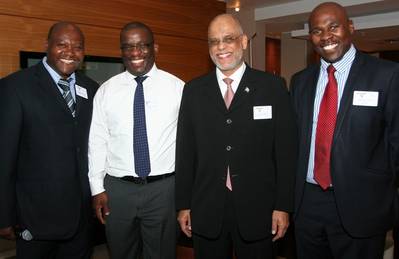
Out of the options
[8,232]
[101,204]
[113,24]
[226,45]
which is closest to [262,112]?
[226,45]

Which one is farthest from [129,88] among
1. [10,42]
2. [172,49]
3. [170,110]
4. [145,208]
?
[172,49]

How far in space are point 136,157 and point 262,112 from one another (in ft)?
2.53

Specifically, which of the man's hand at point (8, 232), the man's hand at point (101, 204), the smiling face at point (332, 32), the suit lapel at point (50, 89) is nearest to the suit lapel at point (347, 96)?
the smiling face at point (332, 32)

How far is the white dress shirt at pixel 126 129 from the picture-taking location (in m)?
2.30

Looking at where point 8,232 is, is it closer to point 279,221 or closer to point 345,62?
point 279,221

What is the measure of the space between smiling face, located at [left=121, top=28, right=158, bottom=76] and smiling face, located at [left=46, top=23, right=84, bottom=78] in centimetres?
28

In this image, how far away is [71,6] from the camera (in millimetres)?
3939

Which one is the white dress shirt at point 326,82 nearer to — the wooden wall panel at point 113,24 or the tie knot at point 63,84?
the tie knot at point 63,84

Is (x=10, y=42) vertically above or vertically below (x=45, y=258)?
above

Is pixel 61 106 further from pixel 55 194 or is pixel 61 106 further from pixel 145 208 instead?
pixel 145 208

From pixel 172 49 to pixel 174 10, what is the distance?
0.50 m

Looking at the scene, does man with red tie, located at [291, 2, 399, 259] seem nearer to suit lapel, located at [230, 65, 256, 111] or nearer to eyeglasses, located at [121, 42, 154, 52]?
suit lapel, located at [230, 65, 256, 111]

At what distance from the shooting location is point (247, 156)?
6.47 ft

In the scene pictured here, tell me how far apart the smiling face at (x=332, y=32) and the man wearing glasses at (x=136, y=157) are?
878 mm
